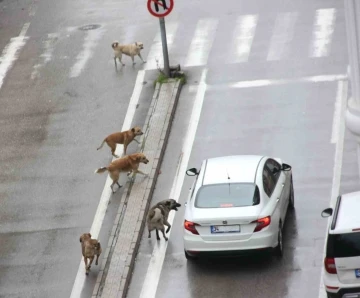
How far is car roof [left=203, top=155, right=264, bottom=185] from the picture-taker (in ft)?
59.8

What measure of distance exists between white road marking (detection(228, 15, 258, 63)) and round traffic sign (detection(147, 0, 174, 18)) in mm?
2991

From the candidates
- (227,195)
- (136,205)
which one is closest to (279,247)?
(227,195)

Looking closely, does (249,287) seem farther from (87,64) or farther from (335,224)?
(87,64)

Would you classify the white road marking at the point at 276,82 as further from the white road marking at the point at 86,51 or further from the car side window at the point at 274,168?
the car side window at the point at 274,168

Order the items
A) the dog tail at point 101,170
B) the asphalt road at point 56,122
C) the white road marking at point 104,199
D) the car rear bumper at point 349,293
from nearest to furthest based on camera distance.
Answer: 1. the car rear bumper at point 349,293
2. the white road marking at point 104,199
3. the asphalt road at point 56,122
4. the dog tail at point 101,170

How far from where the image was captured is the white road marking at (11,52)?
93.8ft

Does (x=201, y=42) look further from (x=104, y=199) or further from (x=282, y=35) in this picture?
(x=104, y=199)

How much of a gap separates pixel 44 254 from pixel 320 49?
34.9 feet

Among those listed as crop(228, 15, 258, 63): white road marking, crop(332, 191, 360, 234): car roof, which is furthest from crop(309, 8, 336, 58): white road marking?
crop(332, 191, 360, 234): car roof

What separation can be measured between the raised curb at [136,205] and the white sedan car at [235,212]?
128cm

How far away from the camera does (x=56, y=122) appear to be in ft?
82.3

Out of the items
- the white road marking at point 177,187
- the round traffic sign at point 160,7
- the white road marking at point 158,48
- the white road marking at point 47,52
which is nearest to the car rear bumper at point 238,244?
the white road marking at point 177,187

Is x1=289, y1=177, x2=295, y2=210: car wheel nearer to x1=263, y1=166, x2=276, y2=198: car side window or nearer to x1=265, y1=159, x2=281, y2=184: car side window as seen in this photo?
x1=265, y1=159, x2=281, y2=184: car side window

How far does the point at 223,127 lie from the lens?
23.7 m
